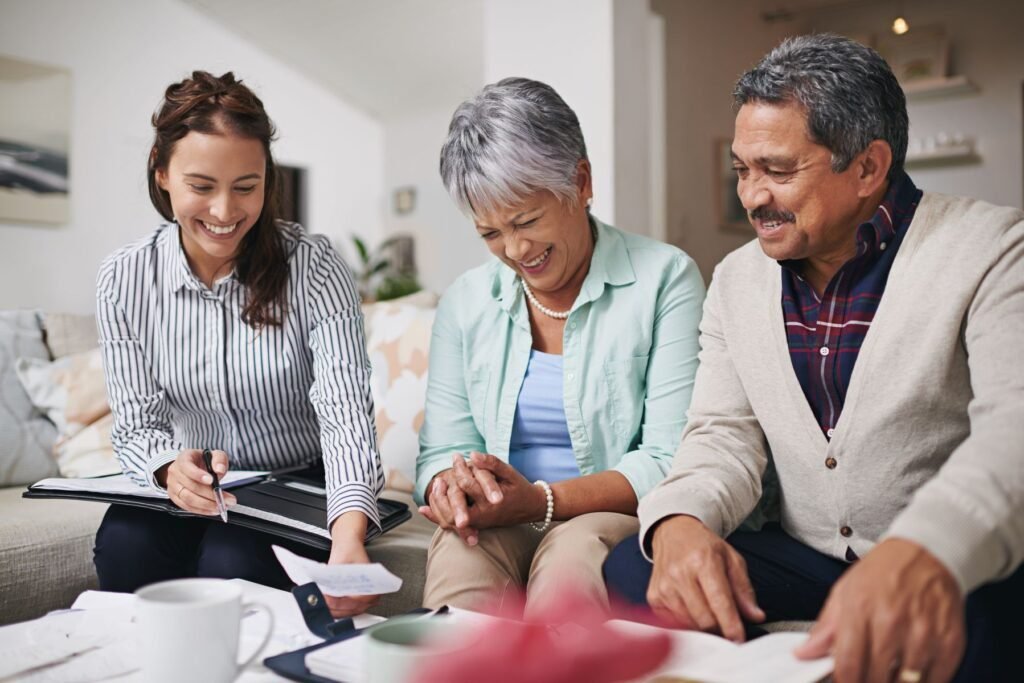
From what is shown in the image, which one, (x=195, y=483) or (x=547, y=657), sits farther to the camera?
(x=195, y=483)

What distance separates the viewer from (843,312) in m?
1.27

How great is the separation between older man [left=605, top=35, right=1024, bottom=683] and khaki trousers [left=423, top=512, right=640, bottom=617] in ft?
0.15

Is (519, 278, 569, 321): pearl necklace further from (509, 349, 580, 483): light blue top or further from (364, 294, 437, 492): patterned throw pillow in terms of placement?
(364, 294, 437, 492): patterned throw pillow

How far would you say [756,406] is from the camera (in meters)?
1.33

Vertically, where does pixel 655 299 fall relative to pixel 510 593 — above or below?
above

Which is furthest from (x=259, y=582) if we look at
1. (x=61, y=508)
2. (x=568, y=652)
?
(x=568, y=652)

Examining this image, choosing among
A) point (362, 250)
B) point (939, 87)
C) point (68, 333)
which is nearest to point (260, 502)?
point (68, 333)

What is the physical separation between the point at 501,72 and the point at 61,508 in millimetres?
2623

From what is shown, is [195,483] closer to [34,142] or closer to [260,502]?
[260,502]

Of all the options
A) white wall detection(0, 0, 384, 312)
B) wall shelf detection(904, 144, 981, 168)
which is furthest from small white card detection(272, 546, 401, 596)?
wall shelf detection(904, 144, 981, 168)

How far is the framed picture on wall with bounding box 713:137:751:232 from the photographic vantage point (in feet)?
17.0

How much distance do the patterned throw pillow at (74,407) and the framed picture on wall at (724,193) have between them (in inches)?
144

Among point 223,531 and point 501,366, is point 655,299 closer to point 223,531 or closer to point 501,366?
point 501,366

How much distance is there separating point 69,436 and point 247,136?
1279mm
